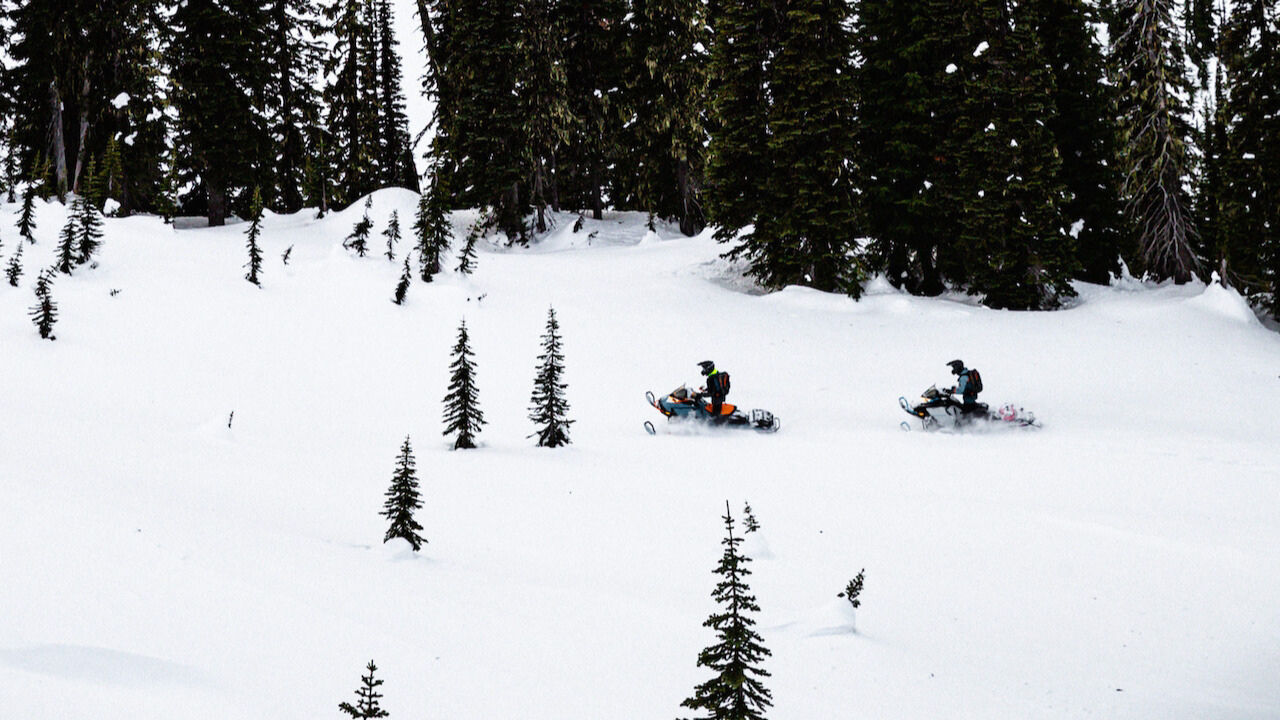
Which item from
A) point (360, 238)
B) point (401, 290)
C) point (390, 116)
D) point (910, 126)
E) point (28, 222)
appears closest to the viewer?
point (28, 222)

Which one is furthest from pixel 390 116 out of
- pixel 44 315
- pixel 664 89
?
pixel 44 315

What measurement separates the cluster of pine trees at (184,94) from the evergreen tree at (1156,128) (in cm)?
2674

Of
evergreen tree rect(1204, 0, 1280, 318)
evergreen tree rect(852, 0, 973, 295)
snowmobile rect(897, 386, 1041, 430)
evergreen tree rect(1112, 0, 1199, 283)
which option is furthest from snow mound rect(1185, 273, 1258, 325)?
snowmobile rect(897, 386, 1041, 430)

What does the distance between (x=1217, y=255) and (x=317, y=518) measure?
33.5m

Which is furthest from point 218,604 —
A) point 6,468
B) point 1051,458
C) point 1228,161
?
point 1228,161

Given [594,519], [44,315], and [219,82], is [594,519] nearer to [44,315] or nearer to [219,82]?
[44,315]

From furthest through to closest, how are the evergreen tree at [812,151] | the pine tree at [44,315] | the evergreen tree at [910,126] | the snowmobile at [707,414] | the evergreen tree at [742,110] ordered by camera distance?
1. the evergreen tree at [742,110]
2. the evergreen tree at [910,126]
3. the evergreen tree at [812,151]
4. the snowmobile at [707,414]
5. the pine tree at [44,315]

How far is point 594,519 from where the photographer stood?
777cm

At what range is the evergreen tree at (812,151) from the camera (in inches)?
829

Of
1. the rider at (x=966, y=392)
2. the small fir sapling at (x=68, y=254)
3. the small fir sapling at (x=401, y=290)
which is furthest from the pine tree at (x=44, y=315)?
the rider at (x=966, y=392)

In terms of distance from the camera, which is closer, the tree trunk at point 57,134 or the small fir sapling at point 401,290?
the small fir sapling at point 401,290

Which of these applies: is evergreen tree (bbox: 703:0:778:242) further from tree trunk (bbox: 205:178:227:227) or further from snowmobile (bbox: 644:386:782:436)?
tree trunk (bbox: 205:178:227:227)

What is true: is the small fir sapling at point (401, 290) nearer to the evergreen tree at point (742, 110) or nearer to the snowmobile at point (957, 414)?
the evergreen tree at point (742, 110)

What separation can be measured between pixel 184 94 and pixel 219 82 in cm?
122
